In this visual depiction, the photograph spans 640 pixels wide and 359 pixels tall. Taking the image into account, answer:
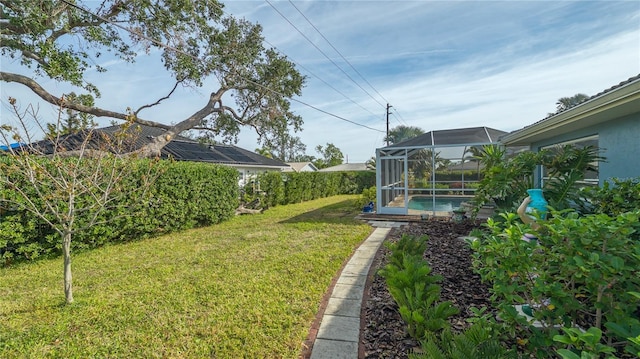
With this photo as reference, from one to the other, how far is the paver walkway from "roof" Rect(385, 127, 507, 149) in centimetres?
700

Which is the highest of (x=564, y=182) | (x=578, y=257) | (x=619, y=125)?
(x=619, y=125)

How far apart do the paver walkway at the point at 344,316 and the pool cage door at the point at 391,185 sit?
589 centimetres

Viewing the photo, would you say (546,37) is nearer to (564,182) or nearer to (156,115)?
(564,182)

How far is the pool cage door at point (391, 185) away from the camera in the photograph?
12.0 meters

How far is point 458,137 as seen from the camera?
11867 millimetres

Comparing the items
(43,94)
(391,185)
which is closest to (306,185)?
(391,185)

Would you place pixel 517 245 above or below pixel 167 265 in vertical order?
above

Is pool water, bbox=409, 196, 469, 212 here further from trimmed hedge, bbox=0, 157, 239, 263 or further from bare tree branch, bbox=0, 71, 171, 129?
bare tree branch, bbox=0, 71, 171, 129

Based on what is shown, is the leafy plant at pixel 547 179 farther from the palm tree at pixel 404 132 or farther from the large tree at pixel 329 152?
the large tree at pixel 329 152

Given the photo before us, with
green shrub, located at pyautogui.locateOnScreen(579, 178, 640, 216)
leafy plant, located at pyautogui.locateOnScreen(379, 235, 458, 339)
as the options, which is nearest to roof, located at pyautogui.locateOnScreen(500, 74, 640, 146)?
green shrub, located at pyautogui.locateOnScreen(579, 178, 640, 216)

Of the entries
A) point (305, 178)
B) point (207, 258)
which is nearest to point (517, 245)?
point (207, 258)

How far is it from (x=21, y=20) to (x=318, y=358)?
11192 millimetres

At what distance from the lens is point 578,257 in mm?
1715

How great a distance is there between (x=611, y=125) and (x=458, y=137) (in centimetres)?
664
